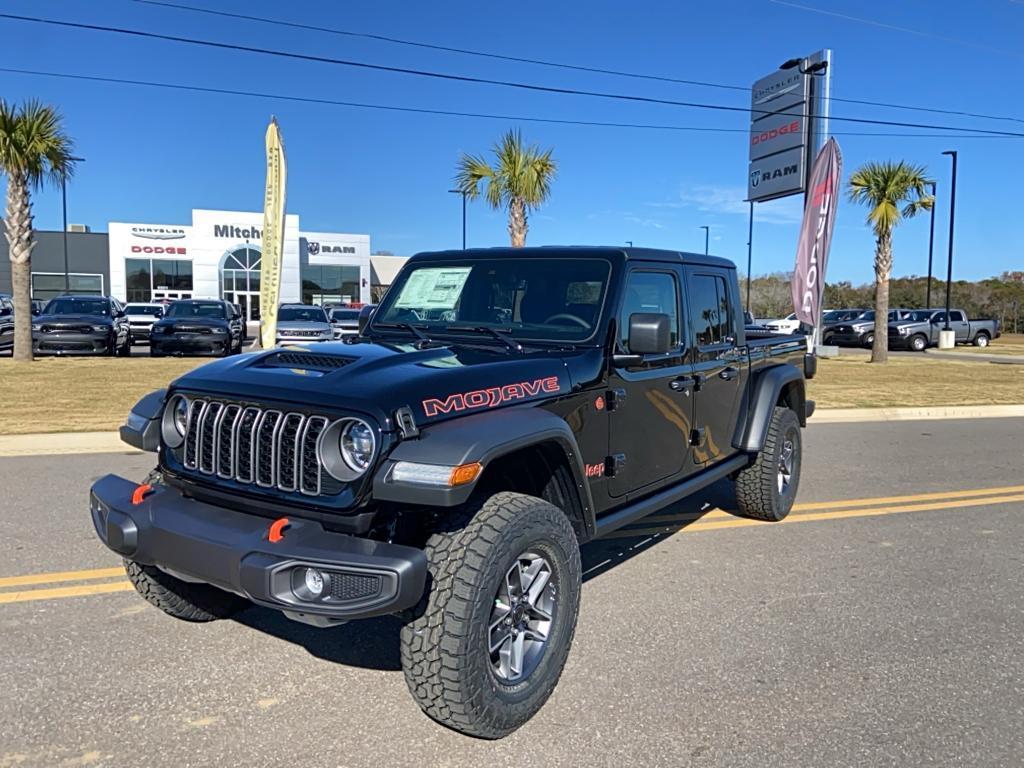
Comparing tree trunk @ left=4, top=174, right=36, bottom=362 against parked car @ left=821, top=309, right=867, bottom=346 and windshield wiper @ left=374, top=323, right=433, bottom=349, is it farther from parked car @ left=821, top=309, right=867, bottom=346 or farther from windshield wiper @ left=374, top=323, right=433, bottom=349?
parked car @ left=821, top=309, right=867, bottom=346

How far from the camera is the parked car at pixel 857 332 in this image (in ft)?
109

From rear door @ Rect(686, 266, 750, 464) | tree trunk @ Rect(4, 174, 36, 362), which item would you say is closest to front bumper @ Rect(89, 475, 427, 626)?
rear door @ Rect(686, 266, 750, 464)

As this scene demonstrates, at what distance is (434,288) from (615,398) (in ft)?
4.51

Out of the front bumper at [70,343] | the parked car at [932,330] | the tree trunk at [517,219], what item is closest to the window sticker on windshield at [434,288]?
the tree trunk at [517,219]

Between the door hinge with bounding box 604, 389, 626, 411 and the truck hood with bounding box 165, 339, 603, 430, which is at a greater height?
the truck hood with bounding box 165, 339, 603, 430

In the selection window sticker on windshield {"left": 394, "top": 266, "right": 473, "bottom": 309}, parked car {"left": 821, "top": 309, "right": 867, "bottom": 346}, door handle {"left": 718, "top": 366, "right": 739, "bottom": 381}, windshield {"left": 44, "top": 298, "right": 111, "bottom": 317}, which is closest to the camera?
window sticker on windshield {"left": 394, "top": 266, "right": 473, "bottom": 309}

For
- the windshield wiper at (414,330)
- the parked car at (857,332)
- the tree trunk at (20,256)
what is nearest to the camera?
the windshield wiper at (414,330)

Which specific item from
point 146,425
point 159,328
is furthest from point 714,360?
point 159,328

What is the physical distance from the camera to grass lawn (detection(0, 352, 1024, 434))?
10055 mm

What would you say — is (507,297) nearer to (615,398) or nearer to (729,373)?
(615,398)

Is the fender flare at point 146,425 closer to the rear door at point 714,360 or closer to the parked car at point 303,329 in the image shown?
the rear door at point 714,360

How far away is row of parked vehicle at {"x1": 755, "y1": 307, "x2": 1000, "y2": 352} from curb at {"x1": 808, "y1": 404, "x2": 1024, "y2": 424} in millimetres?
18570

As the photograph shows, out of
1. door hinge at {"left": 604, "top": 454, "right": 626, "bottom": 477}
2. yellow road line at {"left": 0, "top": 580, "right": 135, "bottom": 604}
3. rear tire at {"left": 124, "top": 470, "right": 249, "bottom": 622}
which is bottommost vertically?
yellow road line at {"left": 0, "top": 580, "right": 135, "bottom": 604}

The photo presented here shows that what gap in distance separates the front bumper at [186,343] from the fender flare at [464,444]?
58.3 feet
